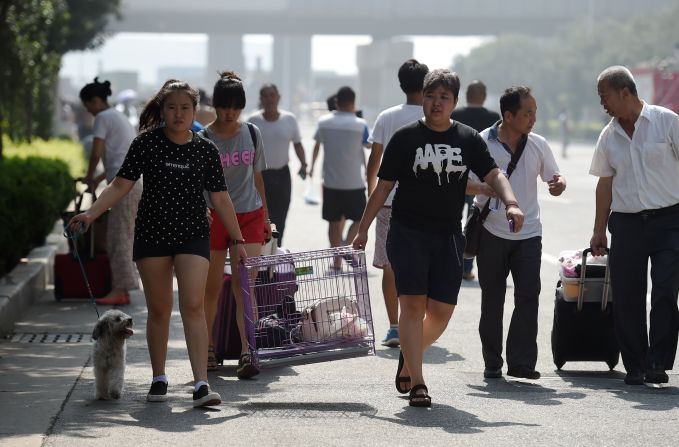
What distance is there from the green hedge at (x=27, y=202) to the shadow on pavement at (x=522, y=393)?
18.6ft

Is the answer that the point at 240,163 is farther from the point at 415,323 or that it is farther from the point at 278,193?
the point at 278,193

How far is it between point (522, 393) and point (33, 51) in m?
19.9

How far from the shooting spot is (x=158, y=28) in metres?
125

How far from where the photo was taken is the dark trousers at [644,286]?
894 centimetres

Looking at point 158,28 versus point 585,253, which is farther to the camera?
point 158,28

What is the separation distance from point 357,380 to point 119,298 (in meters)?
4.10

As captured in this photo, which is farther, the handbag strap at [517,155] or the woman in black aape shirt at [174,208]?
the handbag strap at [517,155]

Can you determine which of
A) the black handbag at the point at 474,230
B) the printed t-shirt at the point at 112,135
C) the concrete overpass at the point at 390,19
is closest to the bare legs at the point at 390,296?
the black handbag at the point at 474,230

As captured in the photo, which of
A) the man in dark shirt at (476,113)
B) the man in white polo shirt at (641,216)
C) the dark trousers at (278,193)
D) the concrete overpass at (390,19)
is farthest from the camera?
the concrete overpass at (390,19)

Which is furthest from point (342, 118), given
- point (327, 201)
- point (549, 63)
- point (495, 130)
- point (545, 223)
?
point (549, 63)

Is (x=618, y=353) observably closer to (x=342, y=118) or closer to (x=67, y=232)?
(x=67, y=232)

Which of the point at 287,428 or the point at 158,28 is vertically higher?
the point at 158,28

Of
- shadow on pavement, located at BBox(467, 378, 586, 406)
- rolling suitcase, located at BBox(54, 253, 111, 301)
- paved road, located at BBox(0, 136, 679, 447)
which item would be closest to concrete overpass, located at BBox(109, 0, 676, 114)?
rolling suitcase, located at BBox(54, 253, 111, 301)

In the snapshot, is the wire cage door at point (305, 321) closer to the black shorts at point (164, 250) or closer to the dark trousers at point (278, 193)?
the black shorts at point (164, 250)
